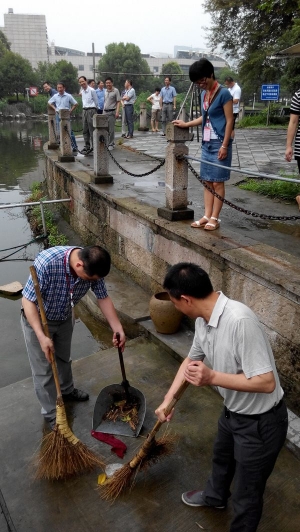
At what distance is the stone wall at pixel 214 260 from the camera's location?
3.43 meters

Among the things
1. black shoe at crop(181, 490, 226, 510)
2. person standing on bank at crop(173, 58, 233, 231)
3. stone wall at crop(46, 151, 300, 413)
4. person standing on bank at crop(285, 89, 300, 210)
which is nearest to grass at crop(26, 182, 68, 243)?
stone wall at crop(46, 151, 300, 413)

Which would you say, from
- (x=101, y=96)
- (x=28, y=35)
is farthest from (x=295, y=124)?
(x=28, y=35)

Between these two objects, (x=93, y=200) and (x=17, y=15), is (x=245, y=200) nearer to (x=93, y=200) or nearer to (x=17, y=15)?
(x=93, y=200)

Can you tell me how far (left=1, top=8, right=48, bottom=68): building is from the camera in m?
86.1

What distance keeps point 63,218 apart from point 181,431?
757 centimetres

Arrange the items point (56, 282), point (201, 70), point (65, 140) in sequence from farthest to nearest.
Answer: point (65, 140), point (201, 70), point (56, 282)

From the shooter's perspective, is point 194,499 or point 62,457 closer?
point 194,499

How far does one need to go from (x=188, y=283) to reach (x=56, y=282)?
1.40 m

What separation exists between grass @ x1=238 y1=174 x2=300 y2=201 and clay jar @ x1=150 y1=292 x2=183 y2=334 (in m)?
3.11

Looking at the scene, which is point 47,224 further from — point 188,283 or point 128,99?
point 188,283

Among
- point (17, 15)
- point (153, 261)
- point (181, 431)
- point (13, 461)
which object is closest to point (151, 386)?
point (181, 431)

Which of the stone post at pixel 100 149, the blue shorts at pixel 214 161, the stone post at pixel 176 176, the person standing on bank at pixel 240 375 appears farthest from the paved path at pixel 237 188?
the person standing on bank at pixel 240 375

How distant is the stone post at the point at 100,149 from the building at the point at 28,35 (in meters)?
90.7

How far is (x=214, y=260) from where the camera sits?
4219 millimetres
